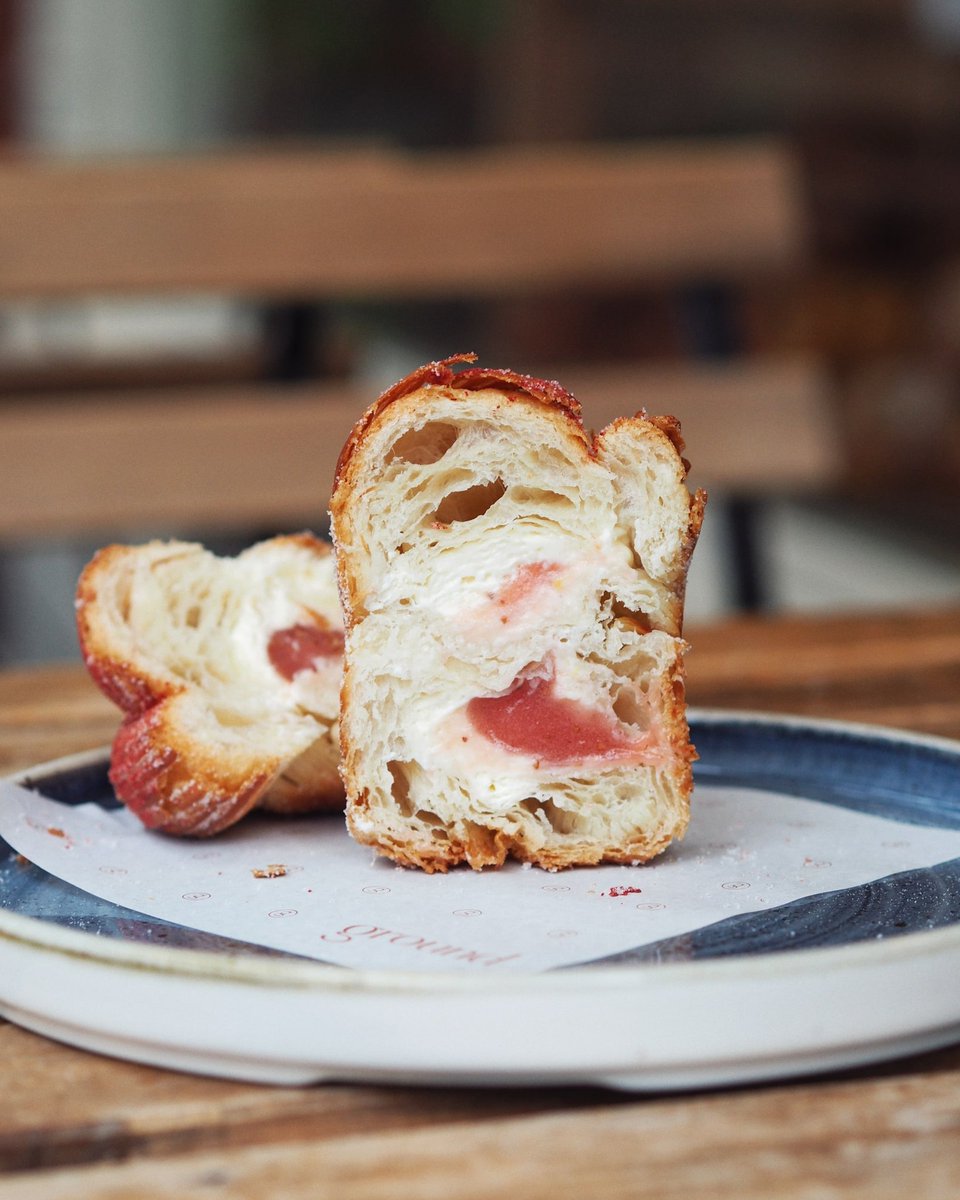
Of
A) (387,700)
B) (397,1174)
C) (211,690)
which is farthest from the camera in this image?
(211,690)

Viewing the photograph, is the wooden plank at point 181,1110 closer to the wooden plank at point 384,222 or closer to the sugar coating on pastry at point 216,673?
the sugar coating on pastry at point 216,673

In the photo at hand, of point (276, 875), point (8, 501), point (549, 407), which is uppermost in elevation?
point (549, 407)

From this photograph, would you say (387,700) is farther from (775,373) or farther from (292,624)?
(775,373)

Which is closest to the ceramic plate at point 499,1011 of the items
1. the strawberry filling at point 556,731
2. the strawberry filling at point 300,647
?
the strawberry filling at point 556,731

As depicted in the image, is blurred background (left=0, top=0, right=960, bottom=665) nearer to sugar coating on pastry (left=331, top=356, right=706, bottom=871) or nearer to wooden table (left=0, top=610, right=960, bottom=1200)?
sugar coating on pastry (left=331, top=356, right=706, bottom=871)

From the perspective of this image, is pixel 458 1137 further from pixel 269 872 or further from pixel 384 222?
pixel 384 222

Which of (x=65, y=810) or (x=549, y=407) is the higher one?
(x=549, y=407)

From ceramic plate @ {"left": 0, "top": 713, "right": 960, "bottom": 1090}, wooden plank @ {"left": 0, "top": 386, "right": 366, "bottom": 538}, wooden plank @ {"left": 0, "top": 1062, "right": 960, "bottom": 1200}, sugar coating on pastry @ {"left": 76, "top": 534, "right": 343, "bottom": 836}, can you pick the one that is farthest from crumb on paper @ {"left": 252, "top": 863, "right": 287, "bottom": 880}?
wooden plank @ {"left": 0, "top": 386, "right": 366, "bottom": 538}

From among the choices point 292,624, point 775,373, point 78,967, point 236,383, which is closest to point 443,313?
point 236,383
